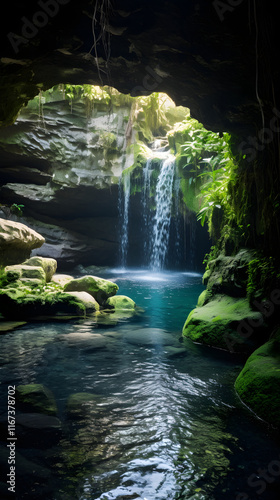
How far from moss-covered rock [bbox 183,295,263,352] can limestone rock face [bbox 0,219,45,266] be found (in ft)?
18.8

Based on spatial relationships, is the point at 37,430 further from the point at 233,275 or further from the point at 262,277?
the point at 233,275

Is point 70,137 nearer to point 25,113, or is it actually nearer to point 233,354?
point 25,113

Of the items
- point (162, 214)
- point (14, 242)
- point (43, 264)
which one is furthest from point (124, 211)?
point (14, 242)

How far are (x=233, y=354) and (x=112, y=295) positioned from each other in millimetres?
4470

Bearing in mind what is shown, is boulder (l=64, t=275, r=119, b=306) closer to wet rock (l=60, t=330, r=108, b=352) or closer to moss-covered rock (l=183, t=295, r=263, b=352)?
wet rock (l=60, t=330, r=108, b=352)

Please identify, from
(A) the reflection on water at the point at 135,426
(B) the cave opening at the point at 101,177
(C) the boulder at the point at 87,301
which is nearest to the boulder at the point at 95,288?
(C) the boulder at the point at 87,301

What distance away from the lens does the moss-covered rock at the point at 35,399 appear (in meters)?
2.88

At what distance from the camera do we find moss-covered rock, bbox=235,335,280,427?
2.75 m

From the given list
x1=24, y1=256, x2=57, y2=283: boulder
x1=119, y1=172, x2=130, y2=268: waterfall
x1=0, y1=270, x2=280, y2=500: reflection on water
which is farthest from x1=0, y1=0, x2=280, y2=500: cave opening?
x1=119, y1=172, x2=130, y2=268: waterfall

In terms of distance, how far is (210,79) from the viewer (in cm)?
441

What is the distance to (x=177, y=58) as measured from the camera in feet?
13.8

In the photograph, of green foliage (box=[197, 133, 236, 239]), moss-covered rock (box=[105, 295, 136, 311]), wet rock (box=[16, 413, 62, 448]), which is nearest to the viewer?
wet rock (box=[16, 413, 62, 448])

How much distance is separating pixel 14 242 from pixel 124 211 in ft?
31.6

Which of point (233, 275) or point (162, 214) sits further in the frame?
point (162, 214)
